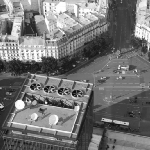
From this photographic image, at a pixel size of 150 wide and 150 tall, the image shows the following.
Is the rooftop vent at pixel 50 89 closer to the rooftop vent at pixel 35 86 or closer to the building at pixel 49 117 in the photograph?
the building at pixel 49 117

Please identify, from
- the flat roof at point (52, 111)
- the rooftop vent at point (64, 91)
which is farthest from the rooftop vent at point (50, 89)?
the rooftop vent at point (64, 91)

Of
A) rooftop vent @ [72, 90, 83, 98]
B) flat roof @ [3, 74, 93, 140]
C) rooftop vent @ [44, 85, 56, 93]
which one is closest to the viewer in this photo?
flat roof @ [3, 74, 93, 140]

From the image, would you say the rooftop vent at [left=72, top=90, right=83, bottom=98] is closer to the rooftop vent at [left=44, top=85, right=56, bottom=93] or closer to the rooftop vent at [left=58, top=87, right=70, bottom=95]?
the rooftop vent at [left=58, top=87, right=70, bottom=95]

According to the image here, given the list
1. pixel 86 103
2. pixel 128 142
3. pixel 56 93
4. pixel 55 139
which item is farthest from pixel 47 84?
pixel 128 142

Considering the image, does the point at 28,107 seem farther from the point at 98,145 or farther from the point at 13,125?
the point at 98,145

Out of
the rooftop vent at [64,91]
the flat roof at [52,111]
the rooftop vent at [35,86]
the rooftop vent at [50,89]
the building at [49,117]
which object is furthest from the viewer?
the rooftop vent at [35,86]

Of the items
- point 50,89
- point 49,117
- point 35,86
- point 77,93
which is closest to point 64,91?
point 77,93

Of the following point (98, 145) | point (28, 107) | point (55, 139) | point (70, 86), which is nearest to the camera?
point (55, 139)

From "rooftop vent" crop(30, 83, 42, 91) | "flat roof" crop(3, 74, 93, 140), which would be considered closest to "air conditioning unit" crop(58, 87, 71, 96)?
"flat roof" crop(3, 74, 93, 140)

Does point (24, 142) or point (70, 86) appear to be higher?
point (70, 86)
